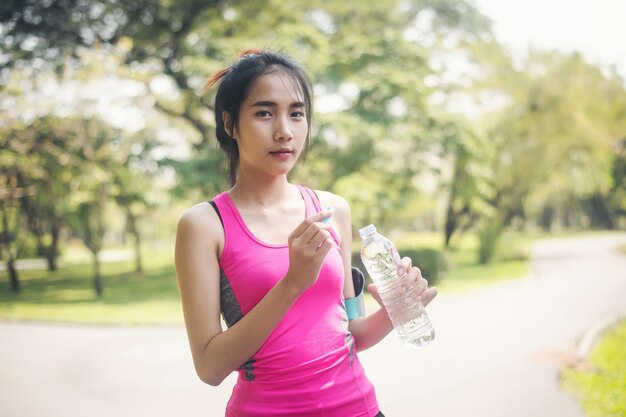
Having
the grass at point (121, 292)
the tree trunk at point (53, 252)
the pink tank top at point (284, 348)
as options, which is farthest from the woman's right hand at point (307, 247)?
the tree trunk at point (53, 252)

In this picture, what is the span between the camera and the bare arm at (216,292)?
1.28 metres

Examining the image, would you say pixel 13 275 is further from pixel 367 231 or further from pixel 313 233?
pixel 313 233

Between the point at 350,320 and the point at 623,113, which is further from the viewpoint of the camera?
the point at 623,113

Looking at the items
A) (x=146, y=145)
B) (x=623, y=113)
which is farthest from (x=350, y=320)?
(x=623, y=113)

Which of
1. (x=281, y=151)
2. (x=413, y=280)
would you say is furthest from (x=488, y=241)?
(x=281, y=151)

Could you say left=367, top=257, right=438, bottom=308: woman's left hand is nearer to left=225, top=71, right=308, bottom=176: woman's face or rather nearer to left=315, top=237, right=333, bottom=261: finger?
left=315, top=237, right=333, bottom=261: finger

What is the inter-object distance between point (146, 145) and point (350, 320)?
16752 millimetres

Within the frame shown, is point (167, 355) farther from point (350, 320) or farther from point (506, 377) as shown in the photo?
point (350, 320)

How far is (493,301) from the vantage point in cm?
1283

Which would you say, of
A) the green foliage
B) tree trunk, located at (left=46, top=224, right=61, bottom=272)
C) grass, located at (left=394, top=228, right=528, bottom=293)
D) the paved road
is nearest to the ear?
the paved road

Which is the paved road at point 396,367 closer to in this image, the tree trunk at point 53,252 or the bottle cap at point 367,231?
the bottle cap at point 367,231

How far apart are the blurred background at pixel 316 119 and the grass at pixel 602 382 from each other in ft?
22.9

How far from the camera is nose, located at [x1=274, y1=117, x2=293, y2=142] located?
149 centimetres

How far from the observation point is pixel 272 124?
4.92 feet
